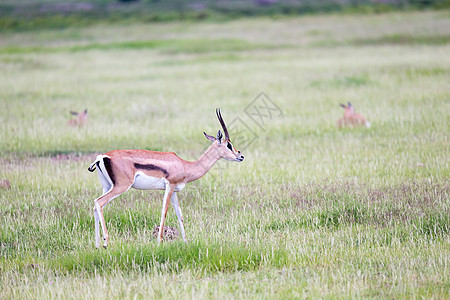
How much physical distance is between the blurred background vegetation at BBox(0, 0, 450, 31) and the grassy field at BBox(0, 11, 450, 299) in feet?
129

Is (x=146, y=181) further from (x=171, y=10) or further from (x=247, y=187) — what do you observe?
(x=171, y=10)

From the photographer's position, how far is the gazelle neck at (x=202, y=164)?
7.01 m

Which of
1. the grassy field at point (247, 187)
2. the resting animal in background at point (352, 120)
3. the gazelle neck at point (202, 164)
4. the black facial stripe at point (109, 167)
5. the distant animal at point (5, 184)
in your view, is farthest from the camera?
the resting animal in background at point (352, 120)

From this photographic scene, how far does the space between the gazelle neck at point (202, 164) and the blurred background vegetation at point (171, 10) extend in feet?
186

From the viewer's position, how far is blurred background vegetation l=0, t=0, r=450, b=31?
6234 centimetres

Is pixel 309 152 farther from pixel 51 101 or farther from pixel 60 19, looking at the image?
pixel 60 19

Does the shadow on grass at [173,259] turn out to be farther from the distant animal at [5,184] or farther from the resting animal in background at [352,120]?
the resting animal in background at [352,120]

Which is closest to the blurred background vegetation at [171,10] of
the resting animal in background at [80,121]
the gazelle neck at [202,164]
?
the resting animal in background at [80,121]

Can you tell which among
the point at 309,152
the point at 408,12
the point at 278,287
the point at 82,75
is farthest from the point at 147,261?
the point at 408,12

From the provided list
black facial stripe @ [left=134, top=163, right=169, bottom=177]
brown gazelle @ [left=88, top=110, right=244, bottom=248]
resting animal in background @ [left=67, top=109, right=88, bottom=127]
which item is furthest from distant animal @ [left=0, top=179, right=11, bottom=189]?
resting animal in background @ [left=67, top=109, right=88, bottom=127]

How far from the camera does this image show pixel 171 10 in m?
73.2

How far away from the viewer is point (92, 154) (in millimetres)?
12320

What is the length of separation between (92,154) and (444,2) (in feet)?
198

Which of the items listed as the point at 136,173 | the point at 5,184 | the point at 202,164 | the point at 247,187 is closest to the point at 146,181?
the point at 136,173
